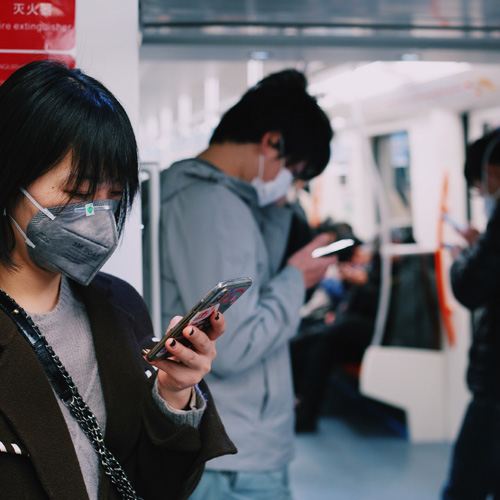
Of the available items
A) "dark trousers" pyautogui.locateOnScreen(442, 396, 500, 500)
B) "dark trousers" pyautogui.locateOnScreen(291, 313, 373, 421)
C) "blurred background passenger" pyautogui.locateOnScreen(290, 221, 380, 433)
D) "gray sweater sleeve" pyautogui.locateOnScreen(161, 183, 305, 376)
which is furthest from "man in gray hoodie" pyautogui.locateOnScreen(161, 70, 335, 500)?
"dark trousers" pyautogui.locateOnScreen(291, 313, 373, 421)

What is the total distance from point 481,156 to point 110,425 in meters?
2.52

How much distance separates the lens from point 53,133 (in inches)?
40.4

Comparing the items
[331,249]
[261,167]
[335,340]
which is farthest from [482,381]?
[335,340]

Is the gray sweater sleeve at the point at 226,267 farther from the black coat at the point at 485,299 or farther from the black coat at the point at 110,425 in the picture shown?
the black coat at the point at 485,299

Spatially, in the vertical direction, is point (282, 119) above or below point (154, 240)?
above

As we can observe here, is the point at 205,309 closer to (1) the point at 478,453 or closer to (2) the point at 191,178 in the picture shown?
(2) the point at 191,178

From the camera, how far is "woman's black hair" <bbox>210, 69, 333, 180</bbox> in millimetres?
2014

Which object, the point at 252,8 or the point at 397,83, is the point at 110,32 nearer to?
the point at 252,8

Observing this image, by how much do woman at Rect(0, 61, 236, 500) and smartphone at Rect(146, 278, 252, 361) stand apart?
16 mm

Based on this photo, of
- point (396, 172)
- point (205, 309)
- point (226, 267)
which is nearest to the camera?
point (205, 309)

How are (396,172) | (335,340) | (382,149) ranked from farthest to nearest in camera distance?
(382,149) < (396,172) < (335,340)

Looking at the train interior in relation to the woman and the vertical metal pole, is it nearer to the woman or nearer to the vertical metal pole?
the vertical metal pole

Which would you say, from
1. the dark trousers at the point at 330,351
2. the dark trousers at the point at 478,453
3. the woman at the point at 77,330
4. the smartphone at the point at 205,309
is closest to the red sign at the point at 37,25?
the woman at the point at 77,330

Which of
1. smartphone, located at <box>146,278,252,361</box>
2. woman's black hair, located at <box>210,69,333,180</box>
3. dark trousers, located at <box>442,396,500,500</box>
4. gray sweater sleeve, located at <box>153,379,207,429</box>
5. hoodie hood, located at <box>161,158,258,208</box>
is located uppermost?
woman's black hair, located at <box>210,69,333,180</box>
